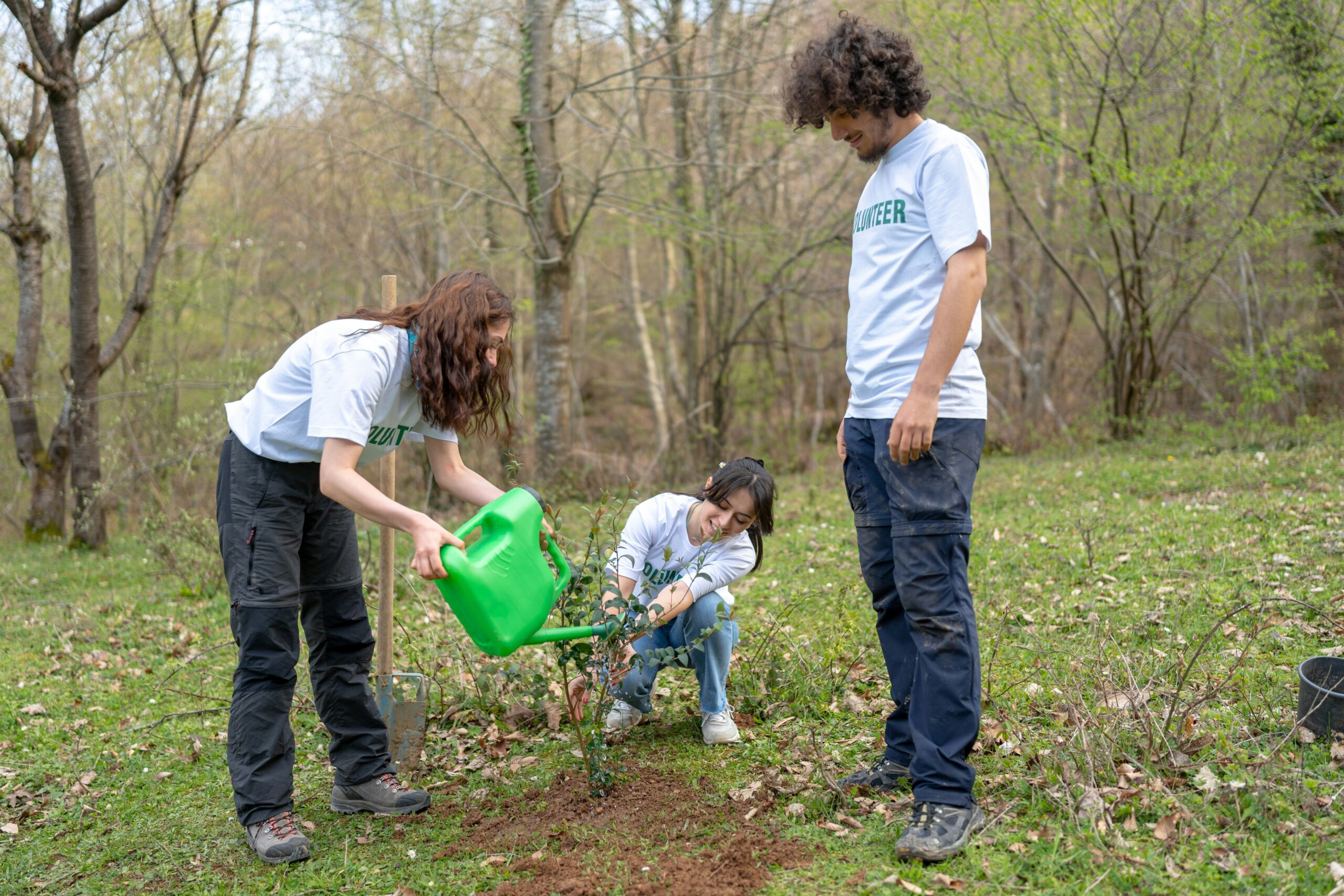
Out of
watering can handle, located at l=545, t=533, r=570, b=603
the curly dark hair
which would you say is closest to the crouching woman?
watering can handle, located at l=545, t=533, r=570, b=603

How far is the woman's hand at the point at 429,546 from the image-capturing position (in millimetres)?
2430

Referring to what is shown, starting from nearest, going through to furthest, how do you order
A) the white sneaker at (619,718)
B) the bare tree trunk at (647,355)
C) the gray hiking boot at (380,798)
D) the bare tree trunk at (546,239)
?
the gray hiking boot at (380,798), the white sneaker at (619,718), the bare tree trunk at (546,239), the bare tree trunk at (647,355)

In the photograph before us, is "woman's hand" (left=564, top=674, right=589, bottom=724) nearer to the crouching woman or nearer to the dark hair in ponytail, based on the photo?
the crouching woman

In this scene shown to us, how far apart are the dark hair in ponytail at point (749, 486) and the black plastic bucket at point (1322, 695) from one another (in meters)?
1.62

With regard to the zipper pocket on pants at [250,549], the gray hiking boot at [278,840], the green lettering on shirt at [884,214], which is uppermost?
the green lettering on shirt at [884,214]

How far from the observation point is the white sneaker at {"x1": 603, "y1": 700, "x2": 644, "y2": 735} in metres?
3.57

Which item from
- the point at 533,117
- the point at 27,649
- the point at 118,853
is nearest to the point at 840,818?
the point at 118,853

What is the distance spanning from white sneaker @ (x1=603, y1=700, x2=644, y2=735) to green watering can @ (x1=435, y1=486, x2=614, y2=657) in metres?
0.97

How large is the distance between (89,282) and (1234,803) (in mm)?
9135

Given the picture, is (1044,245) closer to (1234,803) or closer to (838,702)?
(838,702)

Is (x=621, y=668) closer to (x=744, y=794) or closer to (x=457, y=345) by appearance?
(x=744, y=794)

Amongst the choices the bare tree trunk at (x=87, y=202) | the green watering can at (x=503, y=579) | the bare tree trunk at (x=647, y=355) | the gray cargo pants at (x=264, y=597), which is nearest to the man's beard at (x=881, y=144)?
the green watering can at (x=503, y=579)

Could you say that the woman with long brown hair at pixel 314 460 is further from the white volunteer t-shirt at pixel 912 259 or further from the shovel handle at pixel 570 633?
the white volunteer t-shirt at pixel 912 259

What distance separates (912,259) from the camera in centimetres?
251
